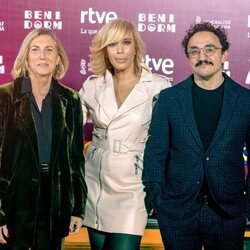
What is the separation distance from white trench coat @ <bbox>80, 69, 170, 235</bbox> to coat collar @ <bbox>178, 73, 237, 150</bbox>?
294 millimetres

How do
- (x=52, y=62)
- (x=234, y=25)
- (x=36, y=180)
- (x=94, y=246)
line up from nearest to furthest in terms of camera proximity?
(x=36, y=180) → (x=52, y=62) → (x=94, y=246) → (x=234, y=25)

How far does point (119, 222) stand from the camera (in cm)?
269

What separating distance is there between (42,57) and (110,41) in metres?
0.40

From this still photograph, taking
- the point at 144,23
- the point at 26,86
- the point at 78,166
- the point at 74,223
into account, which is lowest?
the point at 74,223

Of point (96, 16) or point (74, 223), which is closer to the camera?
point (74, 223)

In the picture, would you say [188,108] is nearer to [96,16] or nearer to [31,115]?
[31,115]

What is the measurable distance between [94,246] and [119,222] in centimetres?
22

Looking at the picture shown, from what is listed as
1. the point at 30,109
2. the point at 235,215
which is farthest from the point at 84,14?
the point at 235,215

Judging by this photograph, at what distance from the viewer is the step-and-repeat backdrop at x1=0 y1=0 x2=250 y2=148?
3.34 metres

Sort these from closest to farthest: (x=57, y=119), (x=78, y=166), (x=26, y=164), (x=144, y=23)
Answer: (x=26, y=164) < (x=57, y=119) < (x=78, y=166) < (x=144, y=23)

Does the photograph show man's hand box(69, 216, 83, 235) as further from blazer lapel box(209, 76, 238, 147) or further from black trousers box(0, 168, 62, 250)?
blazer lapel box(209, 76, 238, 147)

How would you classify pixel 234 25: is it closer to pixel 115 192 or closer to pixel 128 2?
pixel 128 2

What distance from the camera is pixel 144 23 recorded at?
3.35m

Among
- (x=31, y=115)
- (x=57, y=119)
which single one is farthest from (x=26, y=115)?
(x=57, y=119)
